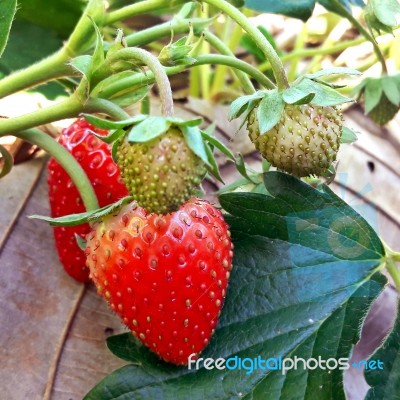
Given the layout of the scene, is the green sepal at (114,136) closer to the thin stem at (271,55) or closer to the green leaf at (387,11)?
the thin stem at (271,55)

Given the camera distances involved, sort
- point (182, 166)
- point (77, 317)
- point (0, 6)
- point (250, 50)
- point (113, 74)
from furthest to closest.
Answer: point (250, 50)
point (77, 317)
point (0, 6)
point (113, 74)
point (182, 166)

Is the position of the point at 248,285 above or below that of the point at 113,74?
below

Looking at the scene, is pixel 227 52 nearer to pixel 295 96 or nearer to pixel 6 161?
pixel 295 96

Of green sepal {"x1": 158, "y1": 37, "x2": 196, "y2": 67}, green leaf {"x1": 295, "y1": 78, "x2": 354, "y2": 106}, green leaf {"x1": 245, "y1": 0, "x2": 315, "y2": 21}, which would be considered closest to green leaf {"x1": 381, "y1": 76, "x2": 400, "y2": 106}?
green leaf {"x1": 245, "y1": 0, "x2": 315, "y2": 21}

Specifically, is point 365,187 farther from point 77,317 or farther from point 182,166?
point 182,166

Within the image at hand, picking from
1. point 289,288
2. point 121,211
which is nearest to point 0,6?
point 121,211

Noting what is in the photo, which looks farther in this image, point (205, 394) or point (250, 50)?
point (250, 50)

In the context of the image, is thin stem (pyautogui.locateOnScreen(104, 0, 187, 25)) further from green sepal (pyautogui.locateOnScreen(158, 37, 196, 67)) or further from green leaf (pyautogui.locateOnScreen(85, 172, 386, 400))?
green leaf (pyautogui.locateOnScreen(85, 172, 386, 400))
